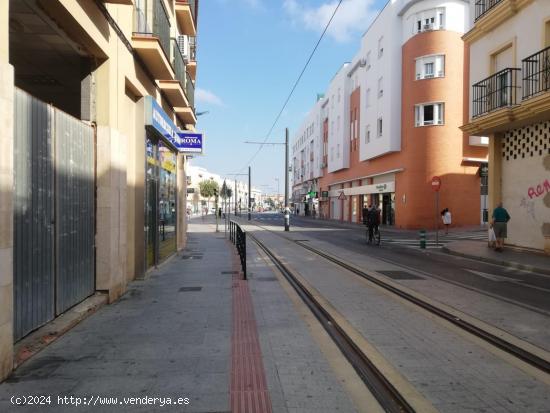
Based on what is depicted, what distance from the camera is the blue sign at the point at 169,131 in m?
10.1

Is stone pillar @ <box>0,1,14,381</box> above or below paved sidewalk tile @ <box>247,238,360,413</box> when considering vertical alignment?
above

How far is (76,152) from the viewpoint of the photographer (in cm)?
661

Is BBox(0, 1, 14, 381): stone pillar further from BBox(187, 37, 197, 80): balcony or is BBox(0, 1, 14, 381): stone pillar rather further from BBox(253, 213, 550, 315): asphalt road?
BBox(187, 37, 197, 80): balcony

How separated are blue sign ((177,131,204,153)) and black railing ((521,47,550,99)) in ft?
33.6

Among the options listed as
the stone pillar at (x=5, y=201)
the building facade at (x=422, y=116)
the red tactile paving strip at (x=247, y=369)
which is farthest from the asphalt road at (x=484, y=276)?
the building facade at (x=422, y=116)

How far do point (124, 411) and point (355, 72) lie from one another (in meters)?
49.0

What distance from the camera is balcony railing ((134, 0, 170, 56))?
9.38 m

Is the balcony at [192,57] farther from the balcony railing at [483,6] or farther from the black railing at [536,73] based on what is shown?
the black railing at [536,73]

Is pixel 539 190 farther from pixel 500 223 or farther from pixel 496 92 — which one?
pixel 496 92

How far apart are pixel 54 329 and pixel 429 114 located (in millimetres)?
31823

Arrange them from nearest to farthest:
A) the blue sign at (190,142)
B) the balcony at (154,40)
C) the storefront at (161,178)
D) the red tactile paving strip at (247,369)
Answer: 1. the red tactile paving strip at (247,369)
2. the balcony at (154,40)
3. the storefront at (161,178)
4. the blue sign at (190,142)

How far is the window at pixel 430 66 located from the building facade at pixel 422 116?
0.07m

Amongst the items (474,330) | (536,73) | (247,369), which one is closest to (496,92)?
(536,73)

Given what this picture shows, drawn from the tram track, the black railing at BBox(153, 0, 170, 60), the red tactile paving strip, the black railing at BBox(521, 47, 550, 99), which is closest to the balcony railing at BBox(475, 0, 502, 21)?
the black railing at BBox(521, 47, 550, 99)
